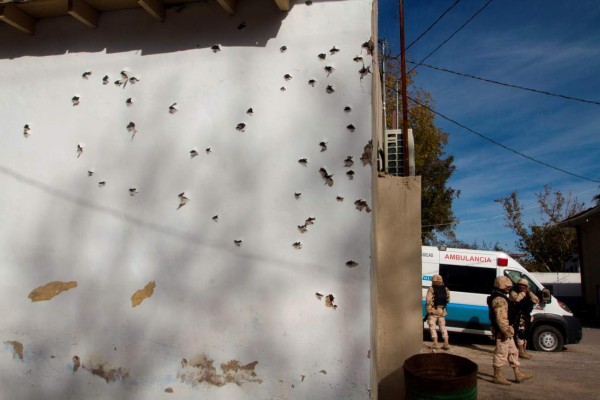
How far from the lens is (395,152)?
741 cm

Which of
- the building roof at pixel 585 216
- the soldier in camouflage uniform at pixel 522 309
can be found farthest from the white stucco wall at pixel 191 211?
the building roof at pixel 585 216

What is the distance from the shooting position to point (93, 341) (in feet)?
14.2

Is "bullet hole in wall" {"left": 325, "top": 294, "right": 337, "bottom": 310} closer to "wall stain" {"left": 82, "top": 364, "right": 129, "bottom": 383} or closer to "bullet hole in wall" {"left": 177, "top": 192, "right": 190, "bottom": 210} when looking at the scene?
"bullet hole in wall" {"left": 177, "top": 192, "right": 190, "bottom": 210}

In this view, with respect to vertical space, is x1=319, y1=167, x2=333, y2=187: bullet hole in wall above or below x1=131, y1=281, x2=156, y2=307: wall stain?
above

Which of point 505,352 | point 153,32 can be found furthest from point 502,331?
point 153,32

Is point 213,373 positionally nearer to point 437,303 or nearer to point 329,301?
point 329,301

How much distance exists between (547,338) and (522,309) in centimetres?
239

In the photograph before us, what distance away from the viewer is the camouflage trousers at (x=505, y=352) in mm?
7562

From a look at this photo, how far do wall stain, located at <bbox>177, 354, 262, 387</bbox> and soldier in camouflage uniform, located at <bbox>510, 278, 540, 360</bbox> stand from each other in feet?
22.6

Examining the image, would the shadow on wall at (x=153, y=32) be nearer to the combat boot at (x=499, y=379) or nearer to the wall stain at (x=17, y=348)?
the wall stain at (x=17, y=348)

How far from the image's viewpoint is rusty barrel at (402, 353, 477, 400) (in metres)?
4.33

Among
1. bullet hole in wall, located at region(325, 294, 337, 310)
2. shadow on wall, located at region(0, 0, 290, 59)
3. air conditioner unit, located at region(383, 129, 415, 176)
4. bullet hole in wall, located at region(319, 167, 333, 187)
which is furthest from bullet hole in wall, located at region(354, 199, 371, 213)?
air conditioner unit, located at region(383, 129, 415, 176)

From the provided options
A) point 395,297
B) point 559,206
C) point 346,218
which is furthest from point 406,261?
point 559,206

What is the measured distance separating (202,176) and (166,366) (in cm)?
176
